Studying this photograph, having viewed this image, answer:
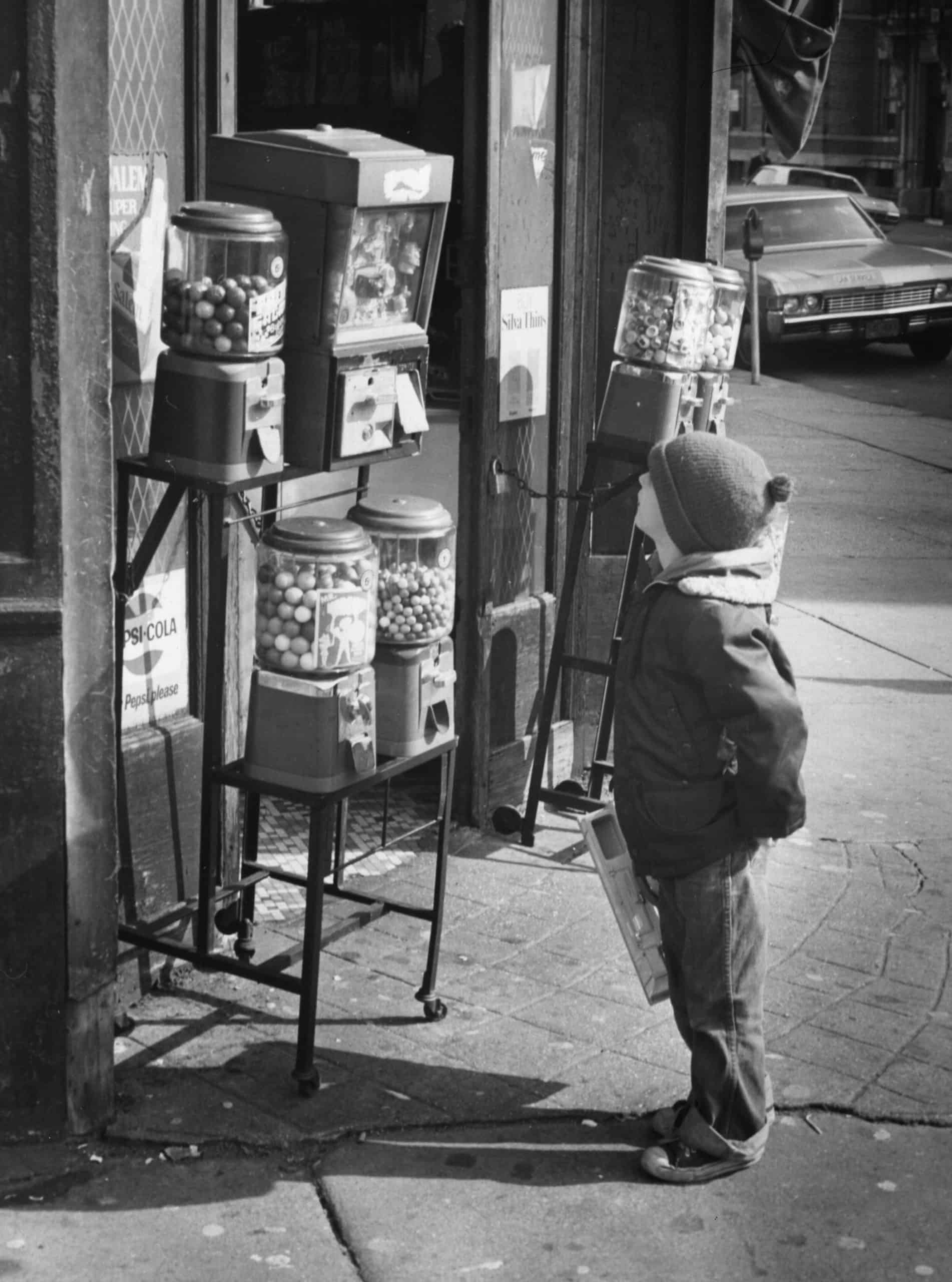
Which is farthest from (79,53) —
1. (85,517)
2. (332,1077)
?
(332,1077)

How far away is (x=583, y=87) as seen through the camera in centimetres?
617

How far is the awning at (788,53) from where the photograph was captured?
7.88 metres

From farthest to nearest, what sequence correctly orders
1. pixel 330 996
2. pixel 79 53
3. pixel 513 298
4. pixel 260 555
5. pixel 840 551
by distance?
pixel 840 551
pixel 513 298
pixel 330 996
pixel 260 555
pixel 79 53

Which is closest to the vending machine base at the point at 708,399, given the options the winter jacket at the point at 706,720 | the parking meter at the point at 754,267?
the winter jacket at the point at 706,720

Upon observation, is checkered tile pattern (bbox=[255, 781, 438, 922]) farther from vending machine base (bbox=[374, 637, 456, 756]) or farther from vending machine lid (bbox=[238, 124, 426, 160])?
vending machine lid (bbox=[238, 124, 426, 160])

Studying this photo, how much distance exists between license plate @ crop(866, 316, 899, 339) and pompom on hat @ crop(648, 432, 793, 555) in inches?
560

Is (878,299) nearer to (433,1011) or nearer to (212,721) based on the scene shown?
(433,1011)

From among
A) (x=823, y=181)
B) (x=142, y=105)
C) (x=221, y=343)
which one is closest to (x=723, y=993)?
(x=221, y=343)

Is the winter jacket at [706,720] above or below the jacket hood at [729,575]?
below

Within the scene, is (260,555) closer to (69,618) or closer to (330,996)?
(69,618)

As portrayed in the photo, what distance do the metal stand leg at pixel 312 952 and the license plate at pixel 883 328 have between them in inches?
563

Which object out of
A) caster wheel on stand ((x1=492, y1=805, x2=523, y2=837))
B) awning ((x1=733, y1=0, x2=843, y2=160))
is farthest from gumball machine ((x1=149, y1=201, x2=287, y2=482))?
awning ((x1=733, y1=0, x2=843, y2=160))

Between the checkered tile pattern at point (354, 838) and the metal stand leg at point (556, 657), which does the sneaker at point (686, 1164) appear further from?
the metal stand leg at point (556, 657)

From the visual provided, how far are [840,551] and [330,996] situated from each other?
6.26 metres
